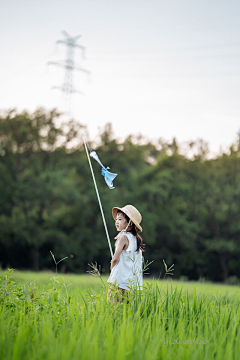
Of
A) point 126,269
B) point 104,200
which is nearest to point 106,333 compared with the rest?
point 126,269

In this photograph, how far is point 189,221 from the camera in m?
32.0

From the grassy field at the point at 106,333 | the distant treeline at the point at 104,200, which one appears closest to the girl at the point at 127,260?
the grassy field at the point at 106,333

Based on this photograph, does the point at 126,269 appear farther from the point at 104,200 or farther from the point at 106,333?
the point at 104,200

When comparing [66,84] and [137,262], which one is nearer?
[137,262]

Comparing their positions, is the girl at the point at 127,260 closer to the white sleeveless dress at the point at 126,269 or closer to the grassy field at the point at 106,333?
the white sleeveless dress at the point at 126,269

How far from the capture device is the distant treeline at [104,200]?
27172 millimetres

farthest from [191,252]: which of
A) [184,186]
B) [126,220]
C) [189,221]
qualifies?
[126,220]

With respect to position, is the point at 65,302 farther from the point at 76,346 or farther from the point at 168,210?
the point at 168,210

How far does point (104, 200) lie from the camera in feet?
92.4

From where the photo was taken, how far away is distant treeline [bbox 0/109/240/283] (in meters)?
27.2

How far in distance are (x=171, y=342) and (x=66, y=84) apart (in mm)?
24300

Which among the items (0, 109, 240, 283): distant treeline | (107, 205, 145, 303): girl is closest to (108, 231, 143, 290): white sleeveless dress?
(107, 205, 145, 303): girl

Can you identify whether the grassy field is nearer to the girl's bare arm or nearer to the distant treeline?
the girl's bare arm

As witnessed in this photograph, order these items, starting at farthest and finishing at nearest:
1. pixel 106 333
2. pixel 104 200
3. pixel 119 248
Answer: pixel 104 200 → pixel 119 248 → pixel 106 333
